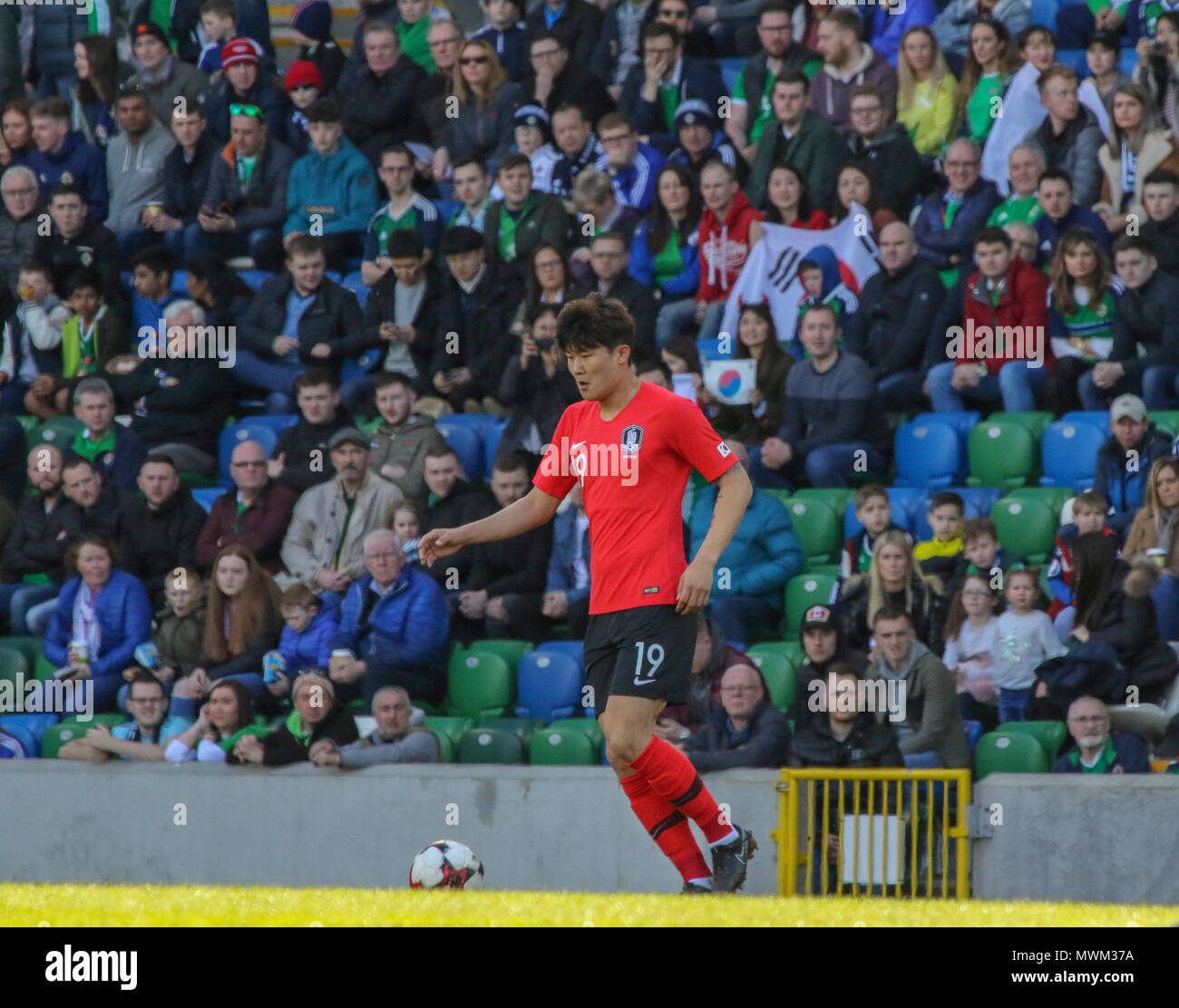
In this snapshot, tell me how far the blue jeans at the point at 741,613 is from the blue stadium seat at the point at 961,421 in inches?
55.1

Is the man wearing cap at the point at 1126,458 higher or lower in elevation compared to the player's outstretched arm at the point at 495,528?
higher

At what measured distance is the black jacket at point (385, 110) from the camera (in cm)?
1244

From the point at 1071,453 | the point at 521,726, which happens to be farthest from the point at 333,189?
the point at 1071,453

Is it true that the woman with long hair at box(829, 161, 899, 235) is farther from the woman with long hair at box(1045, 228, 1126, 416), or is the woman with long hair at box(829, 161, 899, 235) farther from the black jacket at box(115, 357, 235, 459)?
the black jacket at box(115, 357, 235, 459)

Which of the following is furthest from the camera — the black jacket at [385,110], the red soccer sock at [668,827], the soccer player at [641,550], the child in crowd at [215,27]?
the child in crowd at [215,27]

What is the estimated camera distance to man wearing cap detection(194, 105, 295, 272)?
40.0ft

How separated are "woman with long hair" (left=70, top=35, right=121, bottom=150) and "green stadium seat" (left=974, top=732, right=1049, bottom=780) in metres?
8.14

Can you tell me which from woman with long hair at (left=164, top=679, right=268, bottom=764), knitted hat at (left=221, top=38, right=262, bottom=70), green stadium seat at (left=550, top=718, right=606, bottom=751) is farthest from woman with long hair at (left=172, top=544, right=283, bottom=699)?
knitted hat at (left=221, top=38, right=262, bottom=70)

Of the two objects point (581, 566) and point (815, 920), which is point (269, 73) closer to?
point (581, 566)

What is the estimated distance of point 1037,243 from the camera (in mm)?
10031

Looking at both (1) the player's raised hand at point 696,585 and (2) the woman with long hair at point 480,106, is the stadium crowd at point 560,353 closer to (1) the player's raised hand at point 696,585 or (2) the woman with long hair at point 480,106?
(2) the woman with long hair at point 480,106

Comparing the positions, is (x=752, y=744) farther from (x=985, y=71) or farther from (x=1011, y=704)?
(x=985, y=71)

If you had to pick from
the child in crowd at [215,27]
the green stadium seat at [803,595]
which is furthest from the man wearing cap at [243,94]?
the green stadium seat at [803,595]
